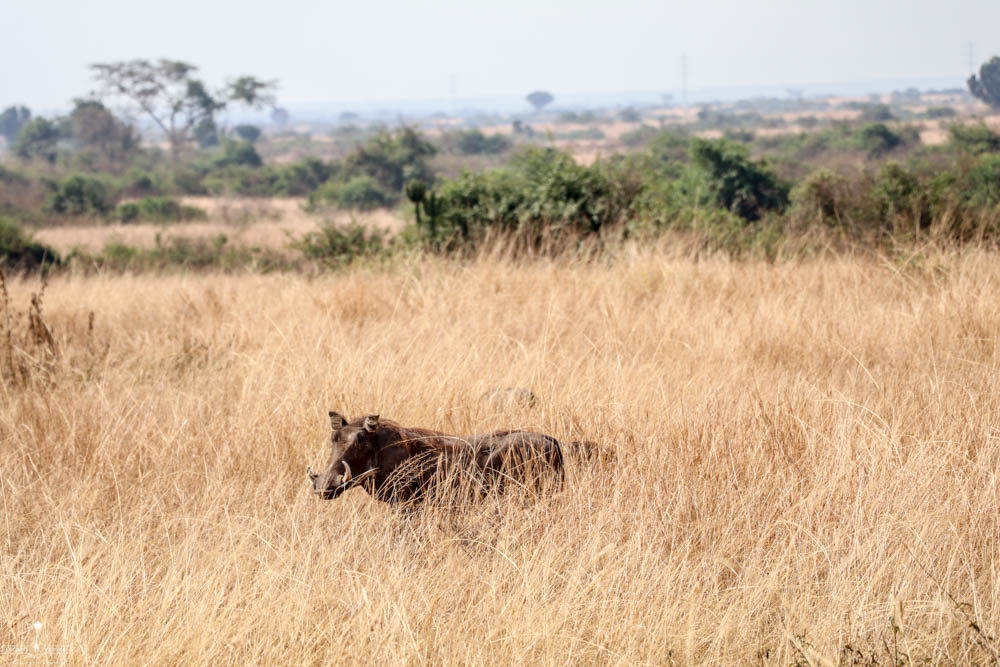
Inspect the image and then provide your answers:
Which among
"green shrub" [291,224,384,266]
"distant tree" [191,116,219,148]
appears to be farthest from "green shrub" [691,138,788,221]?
"distant tree" [191,116,219,148]

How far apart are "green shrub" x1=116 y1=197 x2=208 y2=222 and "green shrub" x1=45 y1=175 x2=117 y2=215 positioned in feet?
3.14

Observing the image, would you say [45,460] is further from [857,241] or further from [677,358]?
[857,241]

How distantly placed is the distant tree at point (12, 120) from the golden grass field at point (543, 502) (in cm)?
13113

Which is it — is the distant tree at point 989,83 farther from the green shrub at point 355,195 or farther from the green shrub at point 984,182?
the green shrub at point 355,195

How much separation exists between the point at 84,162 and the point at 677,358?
48.4 metres

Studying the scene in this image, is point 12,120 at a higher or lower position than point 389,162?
higher

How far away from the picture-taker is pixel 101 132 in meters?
53.6

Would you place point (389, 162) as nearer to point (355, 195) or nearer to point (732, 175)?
point (355, 195)

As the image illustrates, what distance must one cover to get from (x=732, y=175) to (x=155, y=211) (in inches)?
697

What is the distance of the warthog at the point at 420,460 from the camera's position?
2.85 meters

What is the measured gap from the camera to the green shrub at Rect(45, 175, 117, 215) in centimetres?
2830

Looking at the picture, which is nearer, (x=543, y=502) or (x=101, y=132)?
(x=543, y=502)

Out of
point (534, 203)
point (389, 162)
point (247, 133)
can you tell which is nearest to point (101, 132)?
point (389, 162)

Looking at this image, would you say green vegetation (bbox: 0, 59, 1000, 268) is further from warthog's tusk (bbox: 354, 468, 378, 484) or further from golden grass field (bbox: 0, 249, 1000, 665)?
warthog's tusk (bbox: 354, 468, 378, 484)
